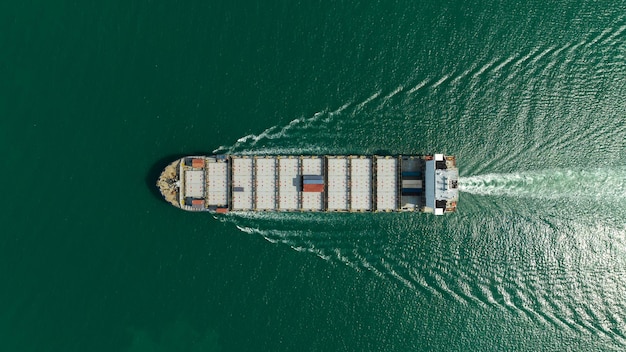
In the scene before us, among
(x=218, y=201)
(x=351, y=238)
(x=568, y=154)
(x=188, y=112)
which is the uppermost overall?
(x=188, y=112)

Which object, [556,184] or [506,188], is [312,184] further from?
[556,184]

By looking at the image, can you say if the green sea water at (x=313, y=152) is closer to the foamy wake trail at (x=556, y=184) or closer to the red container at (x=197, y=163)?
the foamy wake trail at (x=556, y=184)

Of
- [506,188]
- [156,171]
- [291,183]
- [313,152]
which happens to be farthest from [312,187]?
[506,188]

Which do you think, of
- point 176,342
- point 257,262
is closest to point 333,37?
point 257,262

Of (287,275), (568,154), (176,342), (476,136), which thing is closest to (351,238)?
(287,275)

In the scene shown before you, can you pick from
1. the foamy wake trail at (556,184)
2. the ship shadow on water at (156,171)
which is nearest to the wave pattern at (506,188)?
the foamy wake trail at (556,184)

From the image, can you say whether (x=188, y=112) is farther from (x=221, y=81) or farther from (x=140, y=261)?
(x=140, y=261)

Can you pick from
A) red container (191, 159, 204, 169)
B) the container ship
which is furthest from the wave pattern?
red container (191, 159, 204, 169)

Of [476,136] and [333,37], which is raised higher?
[333,37]
